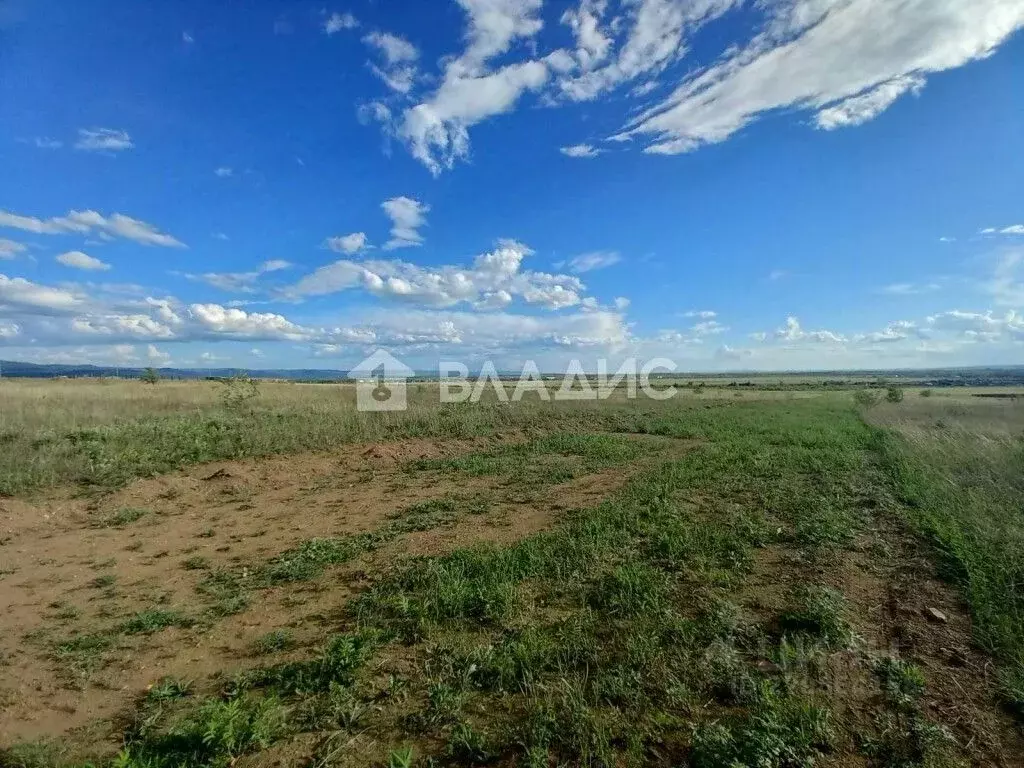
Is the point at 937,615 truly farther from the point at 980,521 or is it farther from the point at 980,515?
the point at 980,515

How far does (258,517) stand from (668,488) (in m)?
7.00

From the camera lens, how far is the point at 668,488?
29.1 ft

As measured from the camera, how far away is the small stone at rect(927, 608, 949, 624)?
13.6ft

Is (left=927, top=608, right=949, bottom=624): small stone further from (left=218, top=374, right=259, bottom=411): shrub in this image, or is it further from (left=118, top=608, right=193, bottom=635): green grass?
(left=218, top=374, right=259, bottom=411): shrub

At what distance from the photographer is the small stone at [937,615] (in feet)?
13.6

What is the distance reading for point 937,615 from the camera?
13.8 feet

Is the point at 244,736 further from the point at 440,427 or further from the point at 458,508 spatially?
the point at 440,427

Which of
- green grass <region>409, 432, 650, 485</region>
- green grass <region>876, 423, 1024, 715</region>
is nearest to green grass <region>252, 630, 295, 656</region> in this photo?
green grass <region>876, 423, 1024, 715</region>

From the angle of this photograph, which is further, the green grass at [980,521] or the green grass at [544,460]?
the green grass at [544,460]

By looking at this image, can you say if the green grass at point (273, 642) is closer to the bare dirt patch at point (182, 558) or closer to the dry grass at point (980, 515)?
the bare dirt patch at point (182, 558)

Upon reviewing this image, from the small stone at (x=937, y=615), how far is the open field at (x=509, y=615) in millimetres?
20

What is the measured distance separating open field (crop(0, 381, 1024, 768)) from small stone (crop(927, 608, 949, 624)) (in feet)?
0.07

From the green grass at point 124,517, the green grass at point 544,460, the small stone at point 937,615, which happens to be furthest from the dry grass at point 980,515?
the green grass at point 124,517

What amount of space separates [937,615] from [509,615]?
3.66 m
